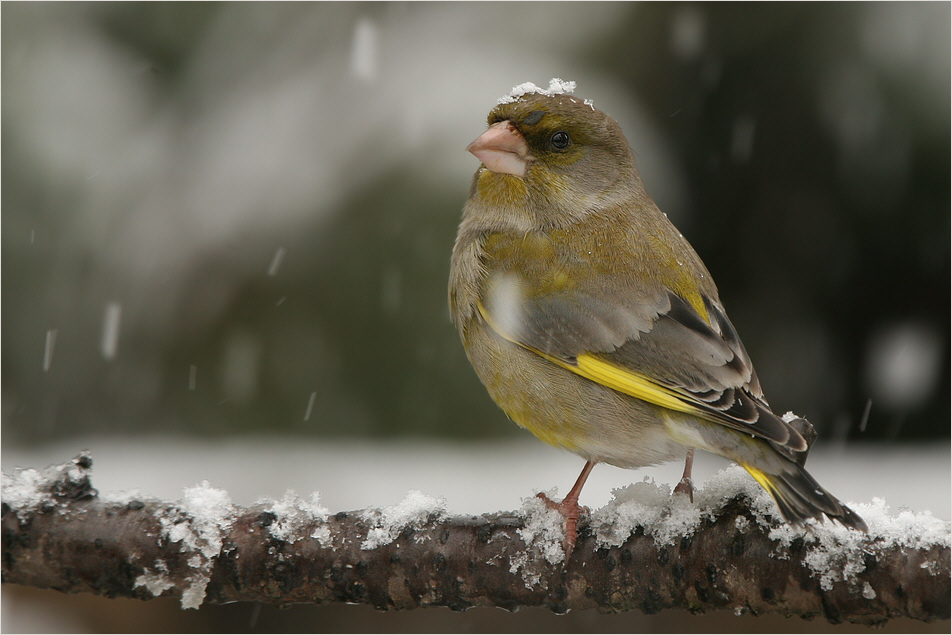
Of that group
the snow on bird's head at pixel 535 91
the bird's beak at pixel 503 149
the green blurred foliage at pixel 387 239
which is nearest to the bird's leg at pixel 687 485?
the bird's beak at pixel 503 149

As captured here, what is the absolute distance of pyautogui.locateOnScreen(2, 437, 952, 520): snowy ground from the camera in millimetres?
5066

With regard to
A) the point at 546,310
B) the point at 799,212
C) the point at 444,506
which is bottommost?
the point at 444,506

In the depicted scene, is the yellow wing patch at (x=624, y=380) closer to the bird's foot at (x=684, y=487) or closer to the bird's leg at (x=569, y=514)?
the bird's foot at (x=684, y=487)

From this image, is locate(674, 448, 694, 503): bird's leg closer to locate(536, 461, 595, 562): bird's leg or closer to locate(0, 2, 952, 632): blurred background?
locate(536, 461, 595, 562): bird's leg

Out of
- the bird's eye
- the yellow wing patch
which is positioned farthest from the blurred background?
the yellow wing patch

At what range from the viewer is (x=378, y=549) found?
251 cm

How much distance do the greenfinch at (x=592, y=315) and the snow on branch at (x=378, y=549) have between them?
4.7 inches

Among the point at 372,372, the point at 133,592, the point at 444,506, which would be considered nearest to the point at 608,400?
the point at 444,506

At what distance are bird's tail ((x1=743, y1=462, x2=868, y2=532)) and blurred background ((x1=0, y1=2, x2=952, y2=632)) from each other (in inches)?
136

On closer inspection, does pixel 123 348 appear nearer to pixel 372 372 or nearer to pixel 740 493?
pixel 372 372

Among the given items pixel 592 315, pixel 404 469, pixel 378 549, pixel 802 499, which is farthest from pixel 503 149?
pixel 404 469

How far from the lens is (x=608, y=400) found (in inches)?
106

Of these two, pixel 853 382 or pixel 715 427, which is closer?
pixel 715 427

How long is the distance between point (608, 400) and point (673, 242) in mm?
739
